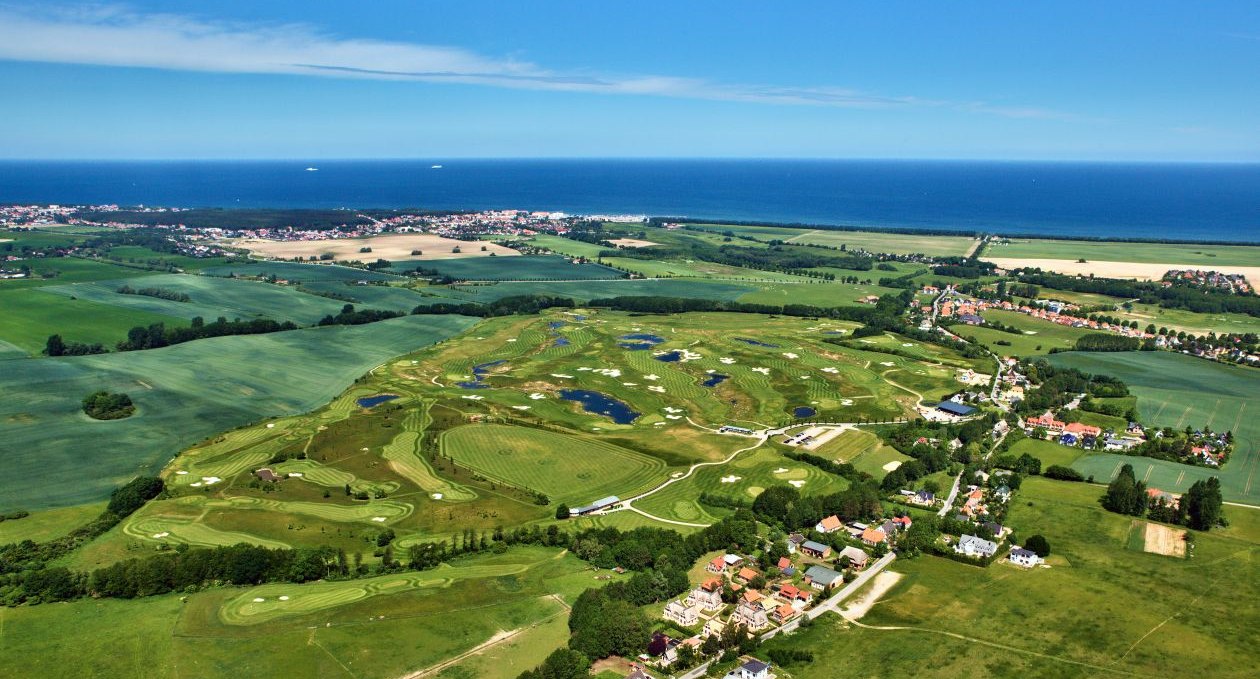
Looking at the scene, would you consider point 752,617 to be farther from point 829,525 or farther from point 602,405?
point 602,405

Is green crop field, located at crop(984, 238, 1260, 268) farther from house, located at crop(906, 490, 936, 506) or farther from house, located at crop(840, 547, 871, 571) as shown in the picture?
house, located at crop(840, 547, 871, 571)

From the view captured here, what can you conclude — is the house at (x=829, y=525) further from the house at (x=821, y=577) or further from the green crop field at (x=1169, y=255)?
the green crop field at (x=1169, y=255)

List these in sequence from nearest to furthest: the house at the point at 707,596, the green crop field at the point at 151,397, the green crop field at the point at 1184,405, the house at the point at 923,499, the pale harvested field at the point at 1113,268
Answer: the house at the point at 707,596
the house at the point at 923,499
the green crop field at the point at 151,397
the green crop field at the point at 1184,405
the pale harvested field at the point at 1113,268

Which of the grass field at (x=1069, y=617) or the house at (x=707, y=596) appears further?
the house at (x=707, y=596)

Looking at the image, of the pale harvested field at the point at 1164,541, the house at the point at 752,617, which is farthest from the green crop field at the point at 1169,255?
the house at the point at 752,617

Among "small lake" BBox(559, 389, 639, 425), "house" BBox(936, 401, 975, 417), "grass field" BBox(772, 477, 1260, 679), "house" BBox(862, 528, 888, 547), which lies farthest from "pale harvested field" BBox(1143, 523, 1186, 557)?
"small lake" BBox(559, 389, 639, 425)


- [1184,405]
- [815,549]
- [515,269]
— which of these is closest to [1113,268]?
[1184,405]

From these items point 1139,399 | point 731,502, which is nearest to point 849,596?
point 731,502
